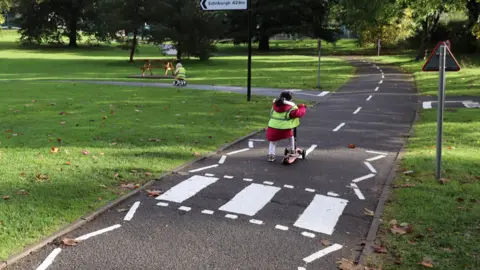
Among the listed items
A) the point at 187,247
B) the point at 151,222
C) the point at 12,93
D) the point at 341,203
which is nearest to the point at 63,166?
the point at 151,222

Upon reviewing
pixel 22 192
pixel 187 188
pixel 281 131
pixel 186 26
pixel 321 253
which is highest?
pixel 186 26

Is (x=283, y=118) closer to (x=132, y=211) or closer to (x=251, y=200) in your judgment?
(x=251, y=200)

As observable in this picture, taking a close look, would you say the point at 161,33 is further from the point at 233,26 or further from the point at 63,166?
the point at 63,166

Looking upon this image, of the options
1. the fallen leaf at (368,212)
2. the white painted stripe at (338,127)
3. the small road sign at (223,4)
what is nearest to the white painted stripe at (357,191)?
the fallen leaf at (368,212)

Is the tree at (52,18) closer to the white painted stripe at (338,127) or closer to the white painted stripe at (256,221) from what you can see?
the white painted stripe at (338,127)

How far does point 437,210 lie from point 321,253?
219cm

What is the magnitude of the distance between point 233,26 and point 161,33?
25481mm

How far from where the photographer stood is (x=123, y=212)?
6.37 meters

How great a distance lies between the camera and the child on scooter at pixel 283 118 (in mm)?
9078

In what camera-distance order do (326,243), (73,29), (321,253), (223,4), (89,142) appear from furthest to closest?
(73,29) < (223,4) < (89,142) < (326,243) < (321,253)

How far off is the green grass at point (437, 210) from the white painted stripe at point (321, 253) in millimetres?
530

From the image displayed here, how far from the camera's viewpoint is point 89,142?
10438 mm

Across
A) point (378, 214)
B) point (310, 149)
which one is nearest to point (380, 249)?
point (378, 214)

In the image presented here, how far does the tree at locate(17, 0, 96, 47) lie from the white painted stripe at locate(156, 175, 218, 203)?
65.3m
